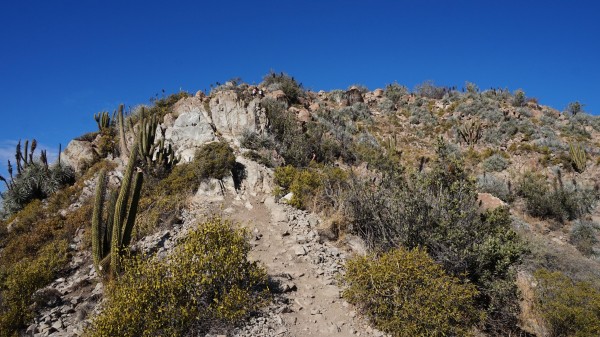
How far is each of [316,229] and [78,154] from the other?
13.2m

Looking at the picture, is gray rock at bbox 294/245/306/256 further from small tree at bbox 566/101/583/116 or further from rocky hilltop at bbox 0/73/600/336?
small tree at bbox 566/101/583/116

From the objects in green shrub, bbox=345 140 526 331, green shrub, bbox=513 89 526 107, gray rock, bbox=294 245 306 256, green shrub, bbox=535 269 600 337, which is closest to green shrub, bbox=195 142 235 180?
gray rock, bbox=294 245 306 256

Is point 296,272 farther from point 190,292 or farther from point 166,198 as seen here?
point 166,198

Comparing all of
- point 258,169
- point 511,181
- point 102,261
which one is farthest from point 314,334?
point 511,181

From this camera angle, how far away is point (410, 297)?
18.2 feet

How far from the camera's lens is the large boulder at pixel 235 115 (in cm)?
1420

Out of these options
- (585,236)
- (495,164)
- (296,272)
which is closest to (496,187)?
(495,164)

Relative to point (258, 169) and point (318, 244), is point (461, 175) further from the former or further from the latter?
point (258, 169)

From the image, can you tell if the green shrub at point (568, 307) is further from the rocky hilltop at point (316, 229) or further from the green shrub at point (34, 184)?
the green shrub at point (34, 184)

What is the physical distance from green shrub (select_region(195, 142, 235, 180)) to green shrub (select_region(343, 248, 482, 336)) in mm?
6122

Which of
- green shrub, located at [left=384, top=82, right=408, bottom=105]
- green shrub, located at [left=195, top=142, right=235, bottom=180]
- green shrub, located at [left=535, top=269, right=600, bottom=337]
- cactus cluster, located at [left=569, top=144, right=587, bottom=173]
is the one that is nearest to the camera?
green shrub, located at [left=535, top=269, right=600, bottom=337]

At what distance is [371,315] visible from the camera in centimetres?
580

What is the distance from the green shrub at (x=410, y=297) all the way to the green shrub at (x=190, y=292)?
178cm

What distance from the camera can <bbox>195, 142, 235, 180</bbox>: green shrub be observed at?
11016 mm
